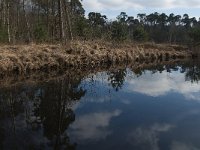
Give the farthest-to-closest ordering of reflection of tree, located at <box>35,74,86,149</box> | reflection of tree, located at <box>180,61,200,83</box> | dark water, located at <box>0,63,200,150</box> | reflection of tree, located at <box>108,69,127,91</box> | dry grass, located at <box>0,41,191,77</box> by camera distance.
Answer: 1. reflection of tree, located at <box>180,61,200,83</box>
2. dry grass, located at <box>0,41,191,77</box>
3. reflection of tree, located at <box>108,69,127,91</box>
4. reflection of tree, located at <box>35,74,86,149</box>
5. dark water, located at <box>0,63,200,150</box>

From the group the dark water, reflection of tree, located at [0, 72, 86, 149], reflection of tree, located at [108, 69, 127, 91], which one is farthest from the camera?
reflection of tree, located at [108, 69, 127, 91]

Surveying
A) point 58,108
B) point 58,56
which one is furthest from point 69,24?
point 58,108

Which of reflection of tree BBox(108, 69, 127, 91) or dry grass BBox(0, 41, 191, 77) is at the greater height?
dry grass BBox(0, 41, 191, 77)

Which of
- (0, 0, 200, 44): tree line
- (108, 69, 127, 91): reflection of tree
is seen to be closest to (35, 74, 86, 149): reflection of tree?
(108, 69, 127, 91): reflection of tree

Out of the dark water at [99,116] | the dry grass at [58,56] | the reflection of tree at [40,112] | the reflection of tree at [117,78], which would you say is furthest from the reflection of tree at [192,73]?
the reflection of tree at [40,112]

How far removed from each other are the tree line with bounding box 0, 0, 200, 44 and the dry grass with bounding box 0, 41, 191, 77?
10.8ft

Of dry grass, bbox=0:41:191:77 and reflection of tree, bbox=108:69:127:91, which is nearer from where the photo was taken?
reflection of tree, bbox=108:69:127:91

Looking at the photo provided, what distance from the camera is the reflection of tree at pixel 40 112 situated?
1038cm

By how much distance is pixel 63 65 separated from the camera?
85.5 feet

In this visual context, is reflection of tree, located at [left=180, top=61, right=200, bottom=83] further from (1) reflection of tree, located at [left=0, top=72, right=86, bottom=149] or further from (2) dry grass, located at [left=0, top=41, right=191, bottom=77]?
(1) reflection of tree, located at [left=0, top=72, right=86, bottom=149]

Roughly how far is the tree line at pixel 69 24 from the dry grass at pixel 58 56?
3.29 m

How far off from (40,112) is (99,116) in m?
2.17

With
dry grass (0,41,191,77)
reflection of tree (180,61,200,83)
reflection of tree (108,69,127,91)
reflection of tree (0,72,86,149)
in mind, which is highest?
dry grass (0,41,191,77)

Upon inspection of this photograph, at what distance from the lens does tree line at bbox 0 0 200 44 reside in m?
38.3
